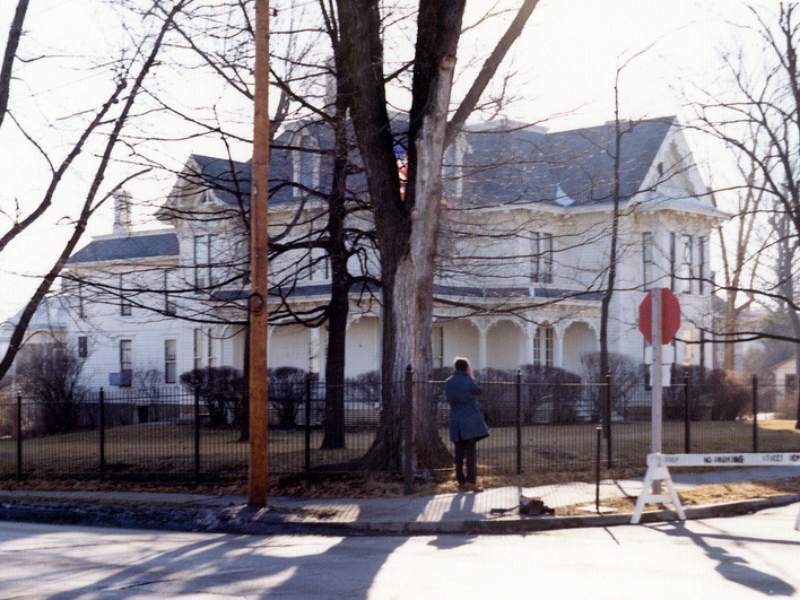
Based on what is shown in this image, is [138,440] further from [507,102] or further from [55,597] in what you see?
[55,597]

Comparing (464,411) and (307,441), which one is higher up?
(464,411)

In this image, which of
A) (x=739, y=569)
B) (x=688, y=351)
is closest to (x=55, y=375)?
(x=688, y=351)

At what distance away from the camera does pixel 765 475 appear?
52.6 ft

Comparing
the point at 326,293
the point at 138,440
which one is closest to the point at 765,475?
the point at 138,440

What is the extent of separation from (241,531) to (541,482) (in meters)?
5.20

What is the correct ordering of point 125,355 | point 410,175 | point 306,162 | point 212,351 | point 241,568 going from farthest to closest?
point 125,355, point 212,351, point 306,162, point 410,175, point 241,568

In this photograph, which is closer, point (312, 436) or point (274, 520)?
point (274, 520)

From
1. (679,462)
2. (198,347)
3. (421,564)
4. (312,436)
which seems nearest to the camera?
(421,564)

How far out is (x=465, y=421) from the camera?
12.9m

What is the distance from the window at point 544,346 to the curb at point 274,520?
20913 millimetres

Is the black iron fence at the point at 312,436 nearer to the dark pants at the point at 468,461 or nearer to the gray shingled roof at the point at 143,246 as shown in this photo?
the dark pants at the point at 468,461

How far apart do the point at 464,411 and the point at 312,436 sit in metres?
3.01

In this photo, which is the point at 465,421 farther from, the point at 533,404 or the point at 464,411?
the point at 533,404

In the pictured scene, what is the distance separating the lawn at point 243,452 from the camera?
1532cm
